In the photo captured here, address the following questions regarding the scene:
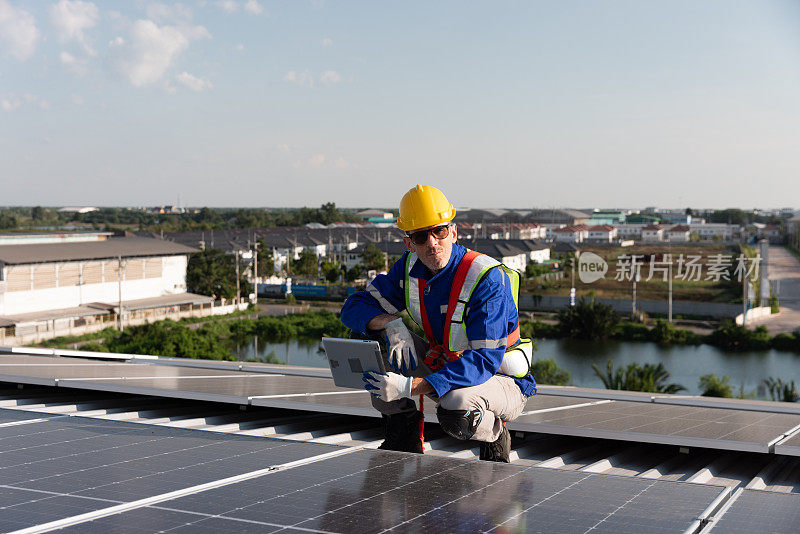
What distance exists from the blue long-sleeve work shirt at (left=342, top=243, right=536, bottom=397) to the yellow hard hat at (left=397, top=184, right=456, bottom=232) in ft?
0.59

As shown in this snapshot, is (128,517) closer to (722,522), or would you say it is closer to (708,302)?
(722,522)

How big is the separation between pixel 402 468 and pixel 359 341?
549 millimetres

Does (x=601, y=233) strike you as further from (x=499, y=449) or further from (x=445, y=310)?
(x=445, y=310)

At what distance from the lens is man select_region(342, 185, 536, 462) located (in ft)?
10.7

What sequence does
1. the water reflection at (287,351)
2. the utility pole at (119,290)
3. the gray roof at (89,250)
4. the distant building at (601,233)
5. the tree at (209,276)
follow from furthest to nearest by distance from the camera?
the distant building at (601,233)
the tree at (209,276)
the utility pole at (119,290)
the gray roof at (89,250)
the water reflection at (287,351)

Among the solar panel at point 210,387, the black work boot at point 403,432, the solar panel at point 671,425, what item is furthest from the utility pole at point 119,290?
the black work boot at point 403,432

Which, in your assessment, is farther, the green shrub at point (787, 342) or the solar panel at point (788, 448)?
the green shrub at point (787, 342)

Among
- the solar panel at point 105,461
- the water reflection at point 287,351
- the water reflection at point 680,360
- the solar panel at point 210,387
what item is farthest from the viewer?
the water reflection at point 287,351

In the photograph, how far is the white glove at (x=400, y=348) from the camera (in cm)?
347

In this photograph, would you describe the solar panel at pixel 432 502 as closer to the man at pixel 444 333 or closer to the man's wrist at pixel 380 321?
the man at pixel 444 333

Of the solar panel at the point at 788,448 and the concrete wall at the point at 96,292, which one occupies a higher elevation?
the solar panel at the point at 788,448

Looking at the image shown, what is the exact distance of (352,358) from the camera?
10.6 feet

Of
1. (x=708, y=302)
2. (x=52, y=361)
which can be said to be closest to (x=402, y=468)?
(x=52, y=361)

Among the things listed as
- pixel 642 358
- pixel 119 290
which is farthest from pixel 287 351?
pixel 642 358
